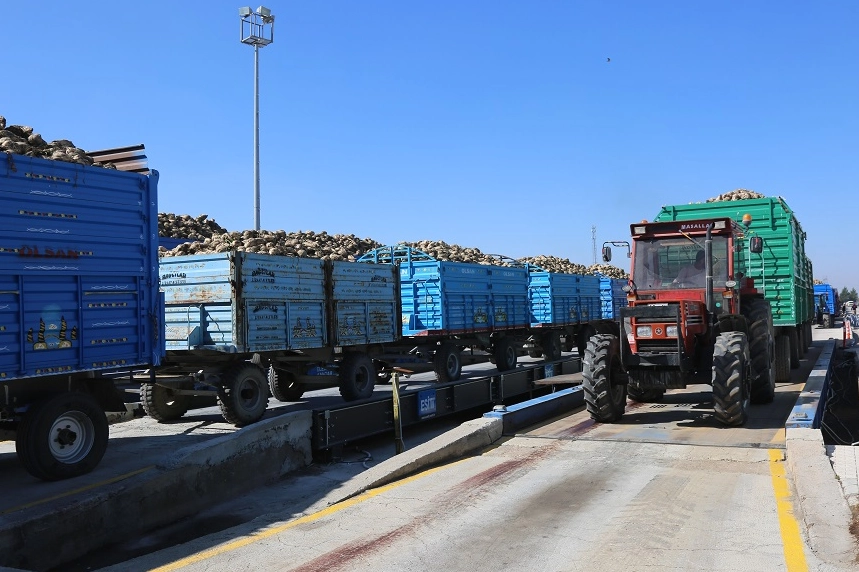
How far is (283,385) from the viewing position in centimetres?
1379

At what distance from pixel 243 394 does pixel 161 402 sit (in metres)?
1.55

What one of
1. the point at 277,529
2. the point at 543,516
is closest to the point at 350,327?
the point at 277,529

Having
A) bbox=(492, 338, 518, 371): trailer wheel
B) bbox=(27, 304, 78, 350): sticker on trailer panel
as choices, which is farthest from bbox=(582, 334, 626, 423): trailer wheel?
bbox=(492, 338, 518, 371): trailer wheel

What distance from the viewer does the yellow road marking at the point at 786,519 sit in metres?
4.77

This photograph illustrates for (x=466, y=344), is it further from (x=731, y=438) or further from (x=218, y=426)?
(x=731, y=438)

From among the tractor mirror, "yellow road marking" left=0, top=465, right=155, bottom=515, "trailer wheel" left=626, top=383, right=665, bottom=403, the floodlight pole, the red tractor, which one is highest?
the floodlight pole

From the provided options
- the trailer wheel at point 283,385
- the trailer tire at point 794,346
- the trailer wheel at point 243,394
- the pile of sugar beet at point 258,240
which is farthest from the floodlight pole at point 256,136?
the trailer tire at point 794,346

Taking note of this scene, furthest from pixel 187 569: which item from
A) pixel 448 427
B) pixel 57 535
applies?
pixel 448 427

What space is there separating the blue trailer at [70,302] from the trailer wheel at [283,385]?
16.0 feet

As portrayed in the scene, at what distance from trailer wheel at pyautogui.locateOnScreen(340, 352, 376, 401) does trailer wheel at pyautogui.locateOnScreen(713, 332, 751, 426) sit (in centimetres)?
631

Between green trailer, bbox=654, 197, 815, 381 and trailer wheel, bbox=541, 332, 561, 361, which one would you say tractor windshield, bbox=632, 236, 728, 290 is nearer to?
green trailer, bbox=654, 197, 815, 381

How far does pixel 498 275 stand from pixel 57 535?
539 inches

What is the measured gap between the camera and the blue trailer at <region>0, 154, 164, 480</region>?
7.34 meters

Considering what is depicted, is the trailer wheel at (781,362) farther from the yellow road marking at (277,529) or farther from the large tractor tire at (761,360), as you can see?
the yellow road marking at (277,529)
